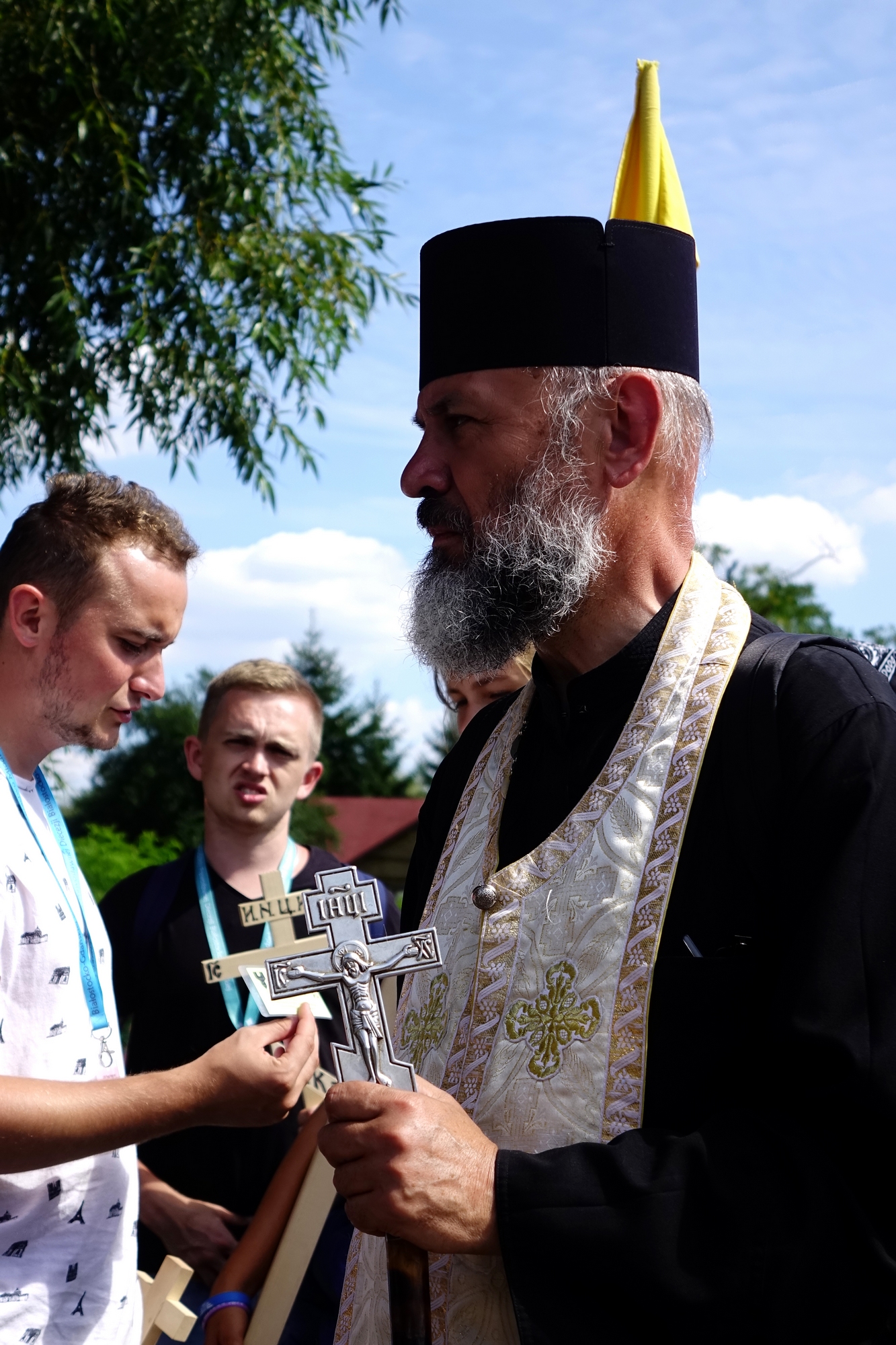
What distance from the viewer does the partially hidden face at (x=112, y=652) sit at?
120 inches

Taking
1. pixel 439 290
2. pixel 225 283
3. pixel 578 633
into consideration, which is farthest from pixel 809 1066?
pixel 225 283

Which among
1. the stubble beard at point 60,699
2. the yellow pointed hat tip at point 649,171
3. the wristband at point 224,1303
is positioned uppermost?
the yellow pointed hat tip at point 649,171

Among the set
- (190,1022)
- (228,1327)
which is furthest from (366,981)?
(190,1022)

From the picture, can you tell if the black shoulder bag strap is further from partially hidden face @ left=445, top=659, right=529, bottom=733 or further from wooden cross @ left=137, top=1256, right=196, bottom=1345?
wooden cross @ left=137, top=1256, right=196, bottom=1345

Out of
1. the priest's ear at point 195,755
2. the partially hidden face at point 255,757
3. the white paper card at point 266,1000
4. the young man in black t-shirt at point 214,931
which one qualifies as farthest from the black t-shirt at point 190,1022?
the white paper card at point 266,1000

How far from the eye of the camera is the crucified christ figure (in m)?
1.87

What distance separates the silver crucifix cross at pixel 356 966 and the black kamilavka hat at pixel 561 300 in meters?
1.02

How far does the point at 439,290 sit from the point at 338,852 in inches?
1105

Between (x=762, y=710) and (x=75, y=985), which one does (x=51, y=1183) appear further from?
(x=762, y=710)

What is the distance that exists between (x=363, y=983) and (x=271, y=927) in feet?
5.33

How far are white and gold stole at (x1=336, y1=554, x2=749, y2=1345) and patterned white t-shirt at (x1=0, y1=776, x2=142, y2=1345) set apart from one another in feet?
2.21

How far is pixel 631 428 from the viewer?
244 centimetres

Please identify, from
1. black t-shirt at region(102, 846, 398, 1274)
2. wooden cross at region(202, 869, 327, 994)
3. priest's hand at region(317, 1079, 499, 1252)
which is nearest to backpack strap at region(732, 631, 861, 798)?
priest's hand at region(317, 1079, 499, 1252)

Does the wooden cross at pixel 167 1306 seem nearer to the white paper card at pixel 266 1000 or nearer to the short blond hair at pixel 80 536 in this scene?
the white paper card at pixel 266 1000
